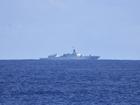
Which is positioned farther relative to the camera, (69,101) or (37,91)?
(37,91)

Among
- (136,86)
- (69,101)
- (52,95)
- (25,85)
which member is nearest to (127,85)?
(136,86)

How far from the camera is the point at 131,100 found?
246 feet

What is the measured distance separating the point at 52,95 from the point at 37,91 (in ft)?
20.4

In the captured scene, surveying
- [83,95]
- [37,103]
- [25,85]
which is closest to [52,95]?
[83,95]

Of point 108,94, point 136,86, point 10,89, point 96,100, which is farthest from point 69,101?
point 136,86

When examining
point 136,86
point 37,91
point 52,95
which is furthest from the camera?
point 136,86

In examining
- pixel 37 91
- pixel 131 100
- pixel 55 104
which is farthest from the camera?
pixel 37 91

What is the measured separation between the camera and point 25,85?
9825 centimetres

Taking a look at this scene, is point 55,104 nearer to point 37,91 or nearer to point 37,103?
point 37,103

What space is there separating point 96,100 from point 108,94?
303 inches

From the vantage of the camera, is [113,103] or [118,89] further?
[118,89]

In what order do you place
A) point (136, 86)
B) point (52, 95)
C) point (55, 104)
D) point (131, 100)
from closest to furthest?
point (55, 104) < point (131, 100) < point (52, 95) < point (136, 86)

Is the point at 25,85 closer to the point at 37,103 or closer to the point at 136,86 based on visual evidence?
the point at 136,86

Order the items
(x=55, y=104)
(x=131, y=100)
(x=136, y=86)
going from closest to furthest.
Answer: (x=55, y=104), (x=131, y=100), (x=136, y=86)
